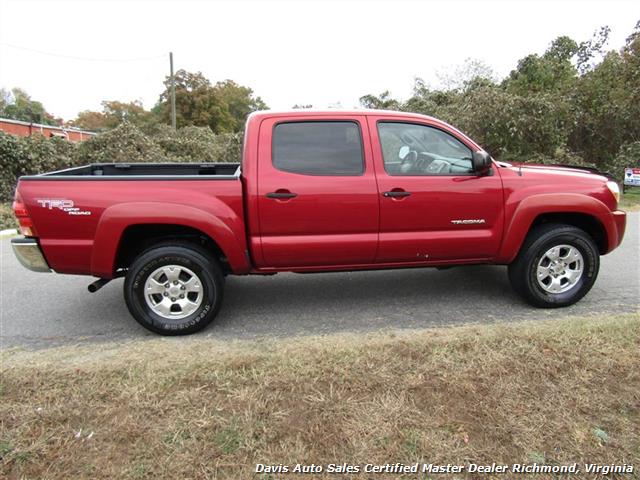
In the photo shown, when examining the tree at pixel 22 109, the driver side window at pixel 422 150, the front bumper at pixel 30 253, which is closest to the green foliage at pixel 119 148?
the front bumper at pixel 30 253

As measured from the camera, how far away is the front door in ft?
12.6

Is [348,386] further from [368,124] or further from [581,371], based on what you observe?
[368,124]

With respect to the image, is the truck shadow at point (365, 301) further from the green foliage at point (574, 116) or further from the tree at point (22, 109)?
the tree at point (22, 109)

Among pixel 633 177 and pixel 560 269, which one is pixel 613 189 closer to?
pixel 560 269

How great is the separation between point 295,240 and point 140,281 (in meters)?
1.30

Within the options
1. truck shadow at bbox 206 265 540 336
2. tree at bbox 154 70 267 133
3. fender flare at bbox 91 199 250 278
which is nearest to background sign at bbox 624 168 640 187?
truck shadow at bbox 206 265 540 336

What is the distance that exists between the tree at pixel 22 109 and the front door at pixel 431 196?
61.8 metres

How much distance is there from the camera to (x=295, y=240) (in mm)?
3768

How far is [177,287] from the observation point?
3.72 meters

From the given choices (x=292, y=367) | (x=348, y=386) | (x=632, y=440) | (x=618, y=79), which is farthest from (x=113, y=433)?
(x=618, y=79)

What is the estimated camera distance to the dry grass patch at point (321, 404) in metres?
2.26

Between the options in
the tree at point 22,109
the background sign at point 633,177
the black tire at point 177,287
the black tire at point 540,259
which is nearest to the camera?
the black tire at point 177,287

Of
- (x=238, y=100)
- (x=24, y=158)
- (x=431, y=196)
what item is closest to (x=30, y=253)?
(x=431, y=196)

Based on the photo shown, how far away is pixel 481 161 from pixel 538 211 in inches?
28.9
